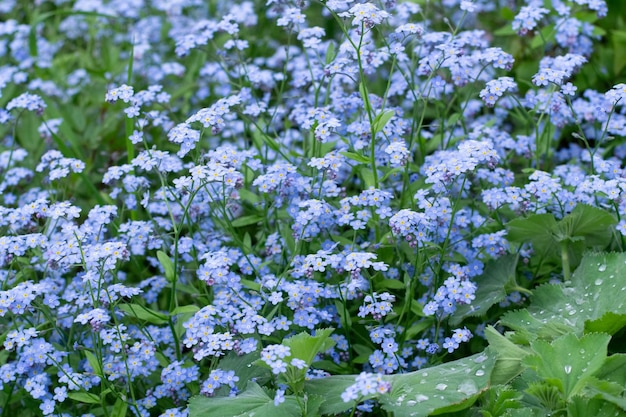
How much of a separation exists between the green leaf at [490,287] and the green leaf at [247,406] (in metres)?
0.88

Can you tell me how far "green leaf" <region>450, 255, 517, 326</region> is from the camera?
362 centimetres

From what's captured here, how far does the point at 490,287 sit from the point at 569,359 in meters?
0.78

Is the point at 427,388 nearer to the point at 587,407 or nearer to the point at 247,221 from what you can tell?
the point at 587,407

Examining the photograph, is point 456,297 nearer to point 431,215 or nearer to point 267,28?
point 431,215

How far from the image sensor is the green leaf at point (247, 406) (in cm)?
305

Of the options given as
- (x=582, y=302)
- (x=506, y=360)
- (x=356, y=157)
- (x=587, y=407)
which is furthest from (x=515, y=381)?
(x=356, y=157)

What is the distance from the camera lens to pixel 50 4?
25.0ft

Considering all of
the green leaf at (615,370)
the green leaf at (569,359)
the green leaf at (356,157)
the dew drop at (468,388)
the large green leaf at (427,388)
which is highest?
the green leaf at (356,157)

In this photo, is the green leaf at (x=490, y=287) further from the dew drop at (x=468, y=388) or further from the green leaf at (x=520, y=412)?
the green leaf at (x=520, y=412)

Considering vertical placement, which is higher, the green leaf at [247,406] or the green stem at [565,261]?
the green stem at [565,261]

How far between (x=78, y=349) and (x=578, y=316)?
6.70 ft

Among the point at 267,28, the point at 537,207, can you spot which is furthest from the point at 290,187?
the point at 267,28

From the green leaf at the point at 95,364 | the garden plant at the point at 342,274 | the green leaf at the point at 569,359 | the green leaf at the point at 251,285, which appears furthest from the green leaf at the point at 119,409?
the green leaf at the point at 569,359

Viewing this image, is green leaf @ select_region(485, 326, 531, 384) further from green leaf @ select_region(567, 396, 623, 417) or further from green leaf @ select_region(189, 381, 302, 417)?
green leaf @ select_region(189, 381, 302, 417)
